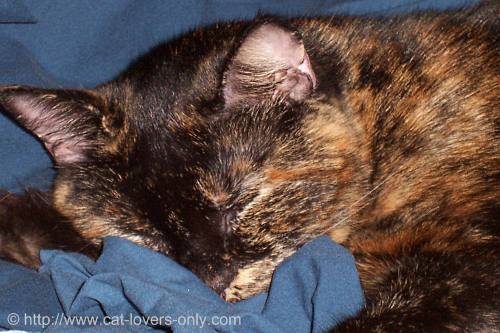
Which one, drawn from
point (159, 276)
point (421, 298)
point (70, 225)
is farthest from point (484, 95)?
point (70, 225)

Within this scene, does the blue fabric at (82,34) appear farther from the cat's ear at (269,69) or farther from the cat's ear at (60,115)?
the cat's ear at (269,69)

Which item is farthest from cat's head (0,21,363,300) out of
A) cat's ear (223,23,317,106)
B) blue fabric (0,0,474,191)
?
blue fabric (0,0,474,191)

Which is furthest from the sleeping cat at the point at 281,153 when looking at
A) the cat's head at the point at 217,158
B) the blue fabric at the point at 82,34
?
the blue fabric at the point at 82,34

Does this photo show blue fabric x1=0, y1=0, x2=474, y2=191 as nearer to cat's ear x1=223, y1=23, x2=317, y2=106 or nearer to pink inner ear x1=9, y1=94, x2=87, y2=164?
pink inner ear x1=9, y1=94, x2=87, y2=164

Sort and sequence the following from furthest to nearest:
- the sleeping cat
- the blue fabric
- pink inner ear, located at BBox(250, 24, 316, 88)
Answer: the blue fabric, the sleeping cat, pink inner ear, located at BBox(250, 24, 316, 88)

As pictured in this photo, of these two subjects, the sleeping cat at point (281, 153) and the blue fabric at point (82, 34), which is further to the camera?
the blue fabric at point (82, 34)

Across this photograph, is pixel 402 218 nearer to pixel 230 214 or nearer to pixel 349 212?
pixel 349 212

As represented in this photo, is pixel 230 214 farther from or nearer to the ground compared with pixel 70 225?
farther from the ground
